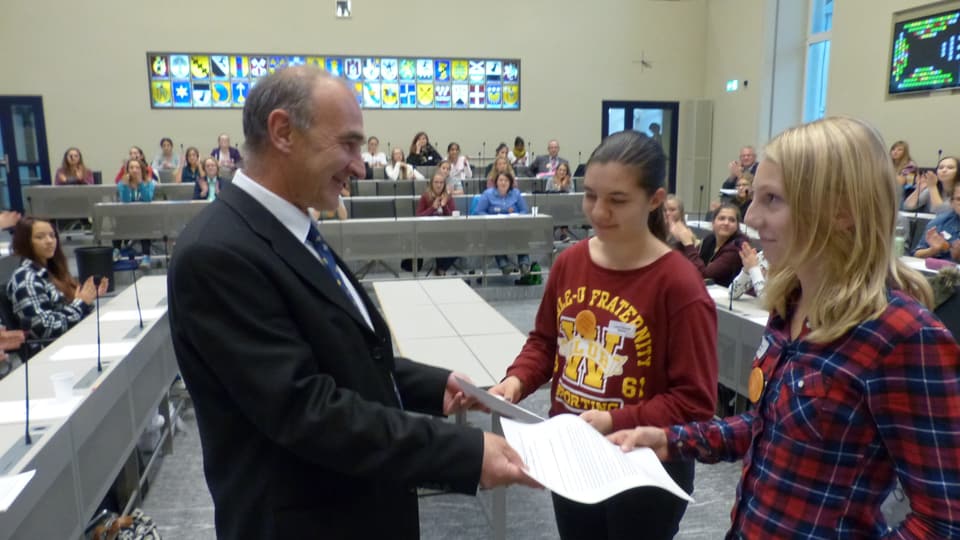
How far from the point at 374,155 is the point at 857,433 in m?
10.3

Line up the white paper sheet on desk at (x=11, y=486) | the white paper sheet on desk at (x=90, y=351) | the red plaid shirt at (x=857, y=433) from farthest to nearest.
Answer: the white paper sheet on desk at (x=90, y=351)
the white paper sheet on desk at (x=11, y=486)
the red plaid shirt at (x=857, y=433)

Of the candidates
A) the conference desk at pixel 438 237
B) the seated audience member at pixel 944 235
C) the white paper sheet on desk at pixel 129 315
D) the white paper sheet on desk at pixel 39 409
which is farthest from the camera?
the conference desk at pixel 438 237

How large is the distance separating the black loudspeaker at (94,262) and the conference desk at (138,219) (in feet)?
2.54

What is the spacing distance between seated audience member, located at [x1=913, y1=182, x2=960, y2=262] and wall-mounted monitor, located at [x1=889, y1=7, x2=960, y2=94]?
304cm

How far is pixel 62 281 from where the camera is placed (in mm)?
4023

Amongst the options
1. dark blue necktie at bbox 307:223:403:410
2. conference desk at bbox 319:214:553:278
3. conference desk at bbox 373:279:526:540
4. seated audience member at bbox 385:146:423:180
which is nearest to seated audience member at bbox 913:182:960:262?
conference desk at bbox 319:214:553:278

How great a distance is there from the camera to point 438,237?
6.47m

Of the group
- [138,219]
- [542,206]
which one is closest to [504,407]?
[138,219]

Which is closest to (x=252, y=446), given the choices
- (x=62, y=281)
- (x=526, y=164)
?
(x=62, y=281)

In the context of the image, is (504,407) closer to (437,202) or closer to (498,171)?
(437,202)

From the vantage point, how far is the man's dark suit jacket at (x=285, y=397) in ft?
3.30

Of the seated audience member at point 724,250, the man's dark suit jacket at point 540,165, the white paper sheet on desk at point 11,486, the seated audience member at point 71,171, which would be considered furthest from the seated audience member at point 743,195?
the seated audience member at point 71,171

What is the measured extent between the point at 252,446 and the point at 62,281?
143 inches

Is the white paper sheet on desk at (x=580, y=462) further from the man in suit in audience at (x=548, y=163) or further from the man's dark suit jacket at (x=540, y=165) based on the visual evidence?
the man's dark suit jacket at (x=540, y=165)
